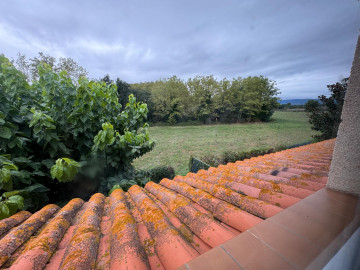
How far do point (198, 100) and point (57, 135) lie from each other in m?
27.9

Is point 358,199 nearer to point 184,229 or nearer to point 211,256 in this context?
point 211,256

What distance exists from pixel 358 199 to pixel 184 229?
4.60 ft

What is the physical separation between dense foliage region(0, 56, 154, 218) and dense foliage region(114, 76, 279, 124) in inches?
934

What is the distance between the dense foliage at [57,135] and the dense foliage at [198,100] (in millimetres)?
23735

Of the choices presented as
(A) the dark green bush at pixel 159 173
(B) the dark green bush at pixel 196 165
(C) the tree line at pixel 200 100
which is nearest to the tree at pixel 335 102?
(B) the dark green bush at pixel 196 165

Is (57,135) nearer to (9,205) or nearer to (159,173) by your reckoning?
(9,205)

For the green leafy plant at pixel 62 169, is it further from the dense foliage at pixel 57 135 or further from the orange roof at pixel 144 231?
the orange roof at pixel 144 231

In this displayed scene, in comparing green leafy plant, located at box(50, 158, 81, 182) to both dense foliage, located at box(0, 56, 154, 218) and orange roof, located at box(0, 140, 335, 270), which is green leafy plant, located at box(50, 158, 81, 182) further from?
orange roof, located at box(0, 140, 335, 270)

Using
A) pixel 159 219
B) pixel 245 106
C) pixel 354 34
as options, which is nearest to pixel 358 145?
pixel 354 34

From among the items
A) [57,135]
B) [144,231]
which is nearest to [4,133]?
[57,135]

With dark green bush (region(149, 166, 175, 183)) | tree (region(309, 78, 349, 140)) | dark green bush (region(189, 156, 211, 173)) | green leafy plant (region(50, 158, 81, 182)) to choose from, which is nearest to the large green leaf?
green leafy plant (region(50, 158, 81, 182))

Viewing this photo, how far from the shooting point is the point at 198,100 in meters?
29.4

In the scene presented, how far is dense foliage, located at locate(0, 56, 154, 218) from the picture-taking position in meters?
2.37

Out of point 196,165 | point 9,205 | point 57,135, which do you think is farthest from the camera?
point 196,165
